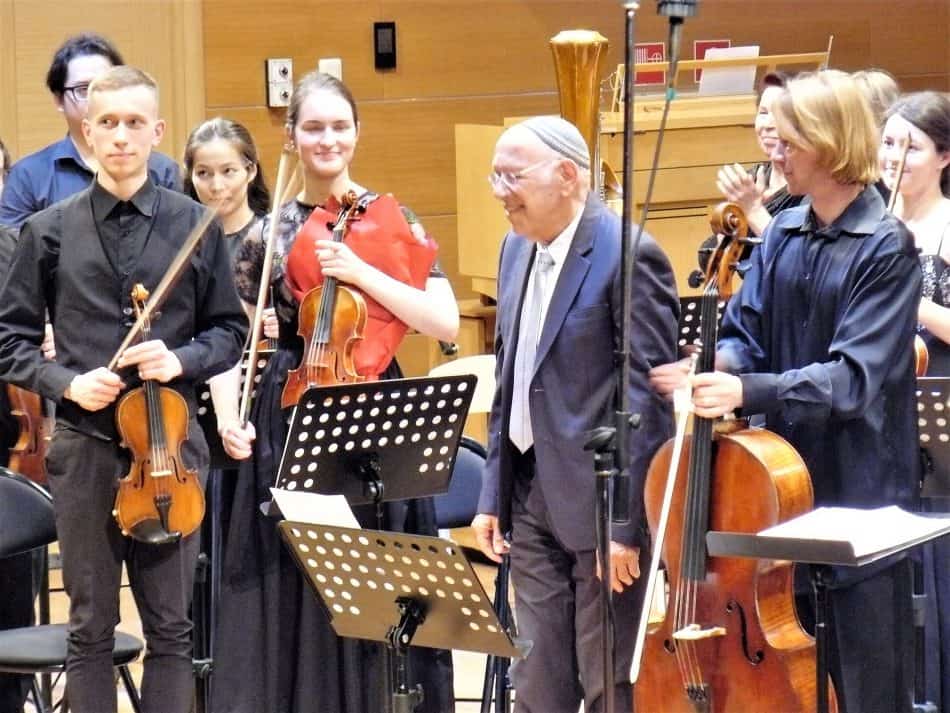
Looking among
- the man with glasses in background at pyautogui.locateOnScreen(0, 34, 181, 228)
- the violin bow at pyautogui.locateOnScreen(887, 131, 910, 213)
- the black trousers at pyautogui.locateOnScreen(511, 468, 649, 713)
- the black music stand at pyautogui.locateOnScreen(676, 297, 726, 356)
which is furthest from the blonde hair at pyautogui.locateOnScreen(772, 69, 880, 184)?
the man with glasses in background at pyautogui.locateOnScreen(0, 34, 181, 228)

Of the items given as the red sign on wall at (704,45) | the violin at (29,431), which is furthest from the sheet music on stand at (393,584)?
the red sign on wall at (704,45)

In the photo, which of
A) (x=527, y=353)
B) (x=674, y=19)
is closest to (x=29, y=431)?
(x=527, y=353)

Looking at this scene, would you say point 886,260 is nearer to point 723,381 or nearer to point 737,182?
point 723,381

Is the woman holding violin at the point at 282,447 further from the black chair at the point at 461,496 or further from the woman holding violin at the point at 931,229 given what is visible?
the woman holding violin at the point at 931,229

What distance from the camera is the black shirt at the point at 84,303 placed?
3236mm

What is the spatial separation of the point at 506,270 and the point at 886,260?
774mm

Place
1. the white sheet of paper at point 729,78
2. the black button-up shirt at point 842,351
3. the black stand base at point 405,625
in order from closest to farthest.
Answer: the black stand base at point 405,625
the black button-up shirt at point 842,351
the white sheet of paper at point 729,78

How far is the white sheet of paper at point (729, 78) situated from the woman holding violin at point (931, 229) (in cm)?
155

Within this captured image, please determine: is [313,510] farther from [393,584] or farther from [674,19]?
[674,19]

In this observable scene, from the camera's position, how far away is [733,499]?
2.80 metres

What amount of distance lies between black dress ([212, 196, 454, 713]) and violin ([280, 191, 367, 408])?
0.59ft

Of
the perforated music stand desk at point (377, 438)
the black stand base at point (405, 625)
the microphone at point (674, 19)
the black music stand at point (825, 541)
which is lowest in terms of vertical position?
the black stand base at point (405, 625)

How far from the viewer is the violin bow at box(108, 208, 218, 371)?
3182 mm

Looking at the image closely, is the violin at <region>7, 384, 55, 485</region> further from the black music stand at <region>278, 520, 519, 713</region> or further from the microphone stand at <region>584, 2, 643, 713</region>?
the microphone stand at <region>584, 2, 643, 713</region>
